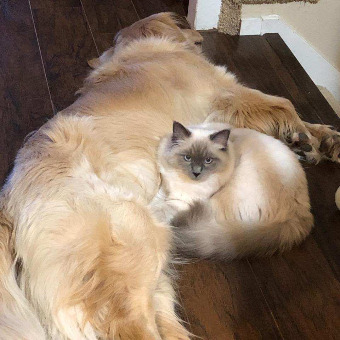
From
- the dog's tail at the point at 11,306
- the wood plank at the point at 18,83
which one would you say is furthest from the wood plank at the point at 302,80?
the dog's tail at the point at 11,306

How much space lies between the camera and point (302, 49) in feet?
11.2

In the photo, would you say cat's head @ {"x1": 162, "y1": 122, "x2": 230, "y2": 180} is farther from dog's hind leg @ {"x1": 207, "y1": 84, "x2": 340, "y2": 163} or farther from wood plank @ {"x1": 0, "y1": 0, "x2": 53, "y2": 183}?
wood plank @ {"x1": 0, "y1": 0, "x2": 53, "y2": 183}

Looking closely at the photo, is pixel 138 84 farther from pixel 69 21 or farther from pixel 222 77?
pixel 69 21

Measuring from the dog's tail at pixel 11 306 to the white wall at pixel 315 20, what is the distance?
2.28 m

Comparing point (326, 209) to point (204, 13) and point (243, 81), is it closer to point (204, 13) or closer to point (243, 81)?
point (243, 81)

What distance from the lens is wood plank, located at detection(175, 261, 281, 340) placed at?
176 centimetres

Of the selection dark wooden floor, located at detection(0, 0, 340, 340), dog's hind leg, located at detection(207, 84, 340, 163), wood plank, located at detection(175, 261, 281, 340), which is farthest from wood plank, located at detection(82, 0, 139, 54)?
wood plank, located at detection(175, 261, 281, 340)

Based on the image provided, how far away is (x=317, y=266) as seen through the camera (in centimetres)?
198

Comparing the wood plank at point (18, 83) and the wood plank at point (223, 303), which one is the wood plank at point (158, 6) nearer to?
the wood plank at point (18, 83)

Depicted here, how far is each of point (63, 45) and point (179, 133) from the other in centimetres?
152

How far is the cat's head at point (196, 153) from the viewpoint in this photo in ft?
6.42

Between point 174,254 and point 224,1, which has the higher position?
point 224,1

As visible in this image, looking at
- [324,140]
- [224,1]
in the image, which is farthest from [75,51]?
[324,140]

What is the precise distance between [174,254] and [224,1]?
1.91m
